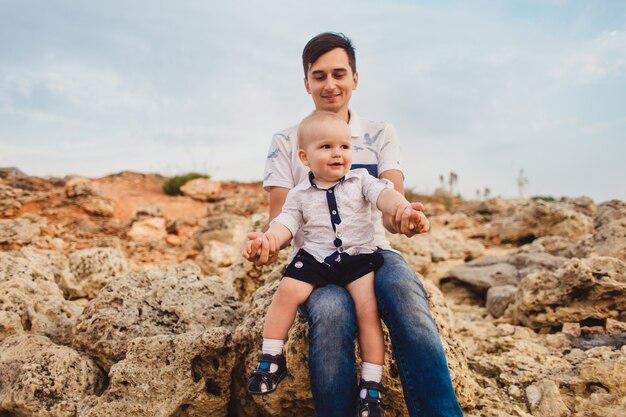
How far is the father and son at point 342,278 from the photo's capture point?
215cm

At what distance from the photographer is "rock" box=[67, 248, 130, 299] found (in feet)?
16.0

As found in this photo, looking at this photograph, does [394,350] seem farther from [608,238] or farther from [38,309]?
[608,238]

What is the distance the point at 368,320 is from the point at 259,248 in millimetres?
629

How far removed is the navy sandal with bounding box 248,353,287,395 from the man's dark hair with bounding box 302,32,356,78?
174 centimetres

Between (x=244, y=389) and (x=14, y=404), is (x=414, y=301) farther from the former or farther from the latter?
(x=14, y=404)

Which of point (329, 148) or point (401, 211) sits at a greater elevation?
point (329, 148)

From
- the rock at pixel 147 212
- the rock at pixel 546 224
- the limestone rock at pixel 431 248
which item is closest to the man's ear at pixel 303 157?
the limestone rock at pixel 431 248

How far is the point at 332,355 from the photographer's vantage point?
2.17 m

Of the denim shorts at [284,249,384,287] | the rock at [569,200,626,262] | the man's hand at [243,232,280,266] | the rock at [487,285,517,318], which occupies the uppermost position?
the rock at [569,200,626,262]

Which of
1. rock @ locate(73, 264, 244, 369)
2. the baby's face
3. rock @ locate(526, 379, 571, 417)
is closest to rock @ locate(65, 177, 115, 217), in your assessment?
rock @ locate(73, 264, 244, 369)

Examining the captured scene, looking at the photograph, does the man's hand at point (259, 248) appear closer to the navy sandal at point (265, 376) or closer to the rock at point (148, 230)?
the navy sandal at point (265, 376)

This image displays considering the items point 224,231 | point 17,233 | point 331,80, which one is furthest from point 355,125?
point 224,231

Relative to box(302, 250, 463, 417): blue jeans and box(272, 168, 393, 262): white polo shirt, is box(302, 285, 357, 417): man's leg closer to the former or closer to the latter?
box(302, 250, 463, 417): blue jeans

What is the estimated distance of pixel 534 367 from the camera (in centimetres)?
340
